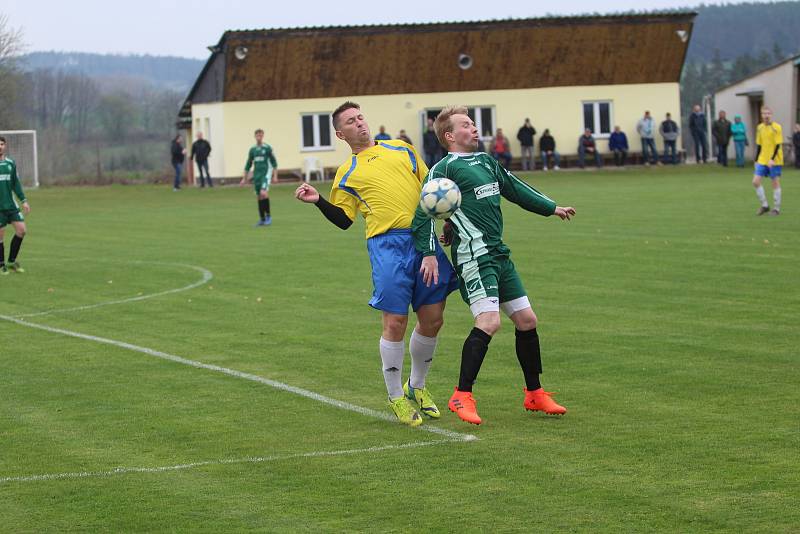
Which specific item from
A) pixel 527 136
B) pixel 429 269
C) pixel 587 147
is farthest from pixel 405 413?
pixel 587 147

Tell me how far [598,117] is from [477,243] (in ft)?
162

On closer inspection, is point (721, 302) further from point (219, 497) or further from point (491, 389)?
point (219, 497)

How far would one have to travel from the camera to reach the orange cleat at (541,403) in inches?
348

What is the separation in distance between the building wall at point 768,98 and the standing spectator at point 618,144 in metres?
5.42

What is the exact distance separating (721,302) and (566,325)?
207 centimetres

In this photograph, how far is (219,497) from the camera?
282 inches

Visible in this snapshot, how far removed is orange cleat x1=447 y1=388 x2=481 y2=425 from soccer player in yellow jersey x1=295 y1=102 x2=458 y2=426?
301 millimetres

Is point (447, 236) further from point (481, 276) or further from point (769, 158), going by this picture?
point (769, 158)

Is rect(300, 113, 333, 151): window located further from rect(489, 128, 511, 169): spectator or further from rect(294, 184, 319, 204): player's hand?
rect(294, 184, 319, 204): player's hand

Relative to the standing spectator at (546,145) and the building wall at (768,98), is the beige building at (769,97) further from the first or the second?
the standing spectator at (546,145)

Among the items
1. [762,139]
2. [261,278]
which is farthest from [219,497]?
[762,139]

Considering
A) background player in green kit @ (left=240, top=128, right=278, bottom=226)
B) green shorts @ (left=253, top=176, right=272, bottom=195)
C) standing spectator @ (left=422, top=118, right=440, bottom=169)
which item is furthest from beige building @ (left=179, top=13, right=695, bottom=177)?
green shorts @ (left=253, top=176, right=272, bottom=195)

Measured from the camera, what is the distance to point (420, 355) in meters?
9.16

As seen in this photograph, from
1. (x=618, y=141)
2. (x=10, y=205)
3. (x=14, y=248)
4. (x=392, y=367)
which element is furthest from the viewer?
(x=618, y=141)
